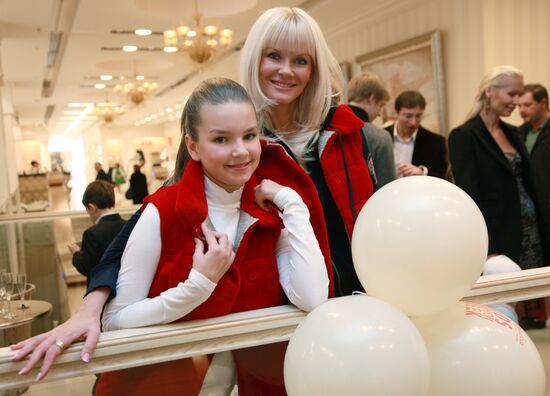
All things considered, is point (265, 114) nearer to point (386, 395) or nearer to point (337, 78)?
point (337, 78)

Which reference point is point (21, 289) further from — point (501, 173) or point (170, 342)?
point (501, 173)

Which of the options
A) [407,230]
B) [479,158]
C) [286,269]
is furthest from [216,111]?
[479,158]

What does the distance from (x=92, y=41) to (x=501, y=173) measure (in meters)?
8.66

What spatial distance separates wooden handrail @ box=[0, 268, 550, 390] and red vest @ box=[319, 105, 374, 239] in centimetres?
42

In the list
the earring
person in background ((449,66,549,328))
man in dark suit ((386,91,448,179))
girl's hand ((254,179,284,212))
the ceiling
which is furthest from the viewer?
the ceiling

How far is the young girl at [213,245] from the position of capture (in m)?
1.25

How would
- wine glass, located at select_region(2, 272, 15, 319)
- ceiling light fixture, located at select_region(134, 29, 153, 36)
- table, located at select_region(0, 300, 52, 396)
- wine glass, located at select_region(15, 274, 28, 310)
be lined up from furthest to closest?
ceiling light fixture, located at select_region(134, 29, 153, 36)
wine glass, located at select_region(15, 274, 28, 310)
wine glass, located at select_region(2, 272, 15, 319)
table, located at select_region(0, 300, 52, 396)

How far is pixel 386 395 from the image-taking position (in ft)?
3.67

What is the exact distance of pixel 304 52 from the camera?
5.48 feet

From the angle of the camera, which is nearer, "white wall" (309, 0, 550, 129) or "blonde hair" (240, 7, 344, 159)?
"blonde hair" (240, 7, 344, 159)

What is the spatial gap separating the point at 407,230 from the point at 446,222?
88 millimetres

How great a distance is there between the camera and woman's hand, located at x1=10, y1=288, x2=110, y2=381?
110cm

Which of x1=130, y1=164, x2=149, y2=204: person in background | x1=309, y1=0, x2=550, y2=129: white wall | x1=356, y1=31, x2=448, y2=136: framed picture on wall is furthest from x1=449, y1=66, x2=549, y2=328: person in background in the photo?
x1=130, y1=164, x2=149, y2=204: person in background

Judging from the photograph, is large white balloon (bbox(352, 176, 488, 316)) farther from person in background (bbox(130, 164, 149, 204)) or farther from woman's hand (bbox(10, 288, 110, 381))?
person in background (bbox(130, 164, 149, 204))
